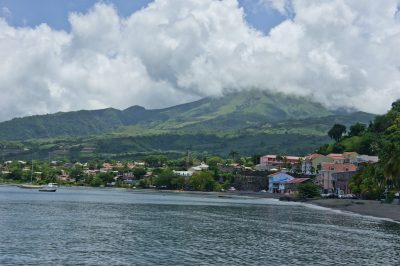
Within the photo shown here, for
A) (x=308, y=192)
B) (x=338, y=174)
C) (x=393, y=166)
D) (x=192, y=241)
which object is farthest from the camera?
(x=338, y=174)

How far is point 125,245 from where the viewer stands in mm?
57281

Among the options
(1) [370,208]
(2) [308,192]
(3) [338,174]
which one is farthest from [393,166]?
(3) [338,174]

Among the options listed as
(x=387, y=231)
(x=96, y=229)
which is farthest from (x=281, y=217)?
(x=96, y=229)

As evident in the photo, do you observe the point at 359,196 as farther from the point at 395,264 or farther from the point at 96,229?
the point at 395,264

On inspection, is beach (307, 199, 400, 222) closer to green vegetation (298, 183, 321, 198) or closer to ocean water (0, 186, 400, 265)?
ocean water (0, 186, 400, 265)

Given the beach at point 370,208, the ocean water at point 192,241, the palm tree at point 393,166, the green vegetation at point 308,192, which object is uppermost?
the palm tree at point 393,166

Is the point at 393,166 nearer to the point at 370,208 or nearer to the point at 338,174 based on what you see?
the point at 370,208

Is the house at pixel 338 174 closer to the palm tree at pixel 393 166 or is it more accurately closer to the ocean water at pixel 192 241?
the palm tree at pixel 393 166

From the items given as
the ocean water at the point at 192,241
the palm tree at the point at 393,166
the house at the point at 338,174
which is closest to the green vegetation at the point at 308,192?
the house at the point at 338,174

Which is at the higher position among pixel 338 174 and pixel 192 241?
pixel 338 174

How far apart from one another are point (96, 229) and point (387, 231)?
1527 inches

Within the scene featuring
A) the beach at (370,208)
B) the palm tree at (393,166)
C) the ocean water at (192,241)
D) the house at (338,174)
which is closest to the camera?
the ocean water at (192,241)

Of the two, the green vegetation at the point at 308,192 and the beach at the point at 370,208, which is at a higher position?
the green vegetation at the point at 308,192

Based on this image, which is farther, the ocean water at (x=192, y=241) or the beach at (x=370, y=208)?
the beach at (x=370, y=208)
